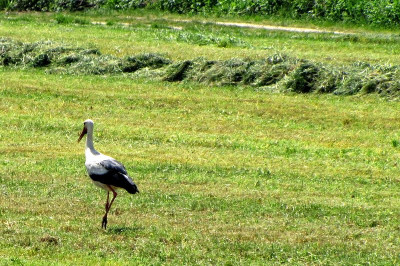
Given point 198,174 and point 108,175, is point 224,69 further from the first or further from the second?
point 108,175

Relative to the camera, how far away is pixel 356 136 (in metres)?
19.2

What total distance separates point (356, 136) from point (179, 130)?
149 inches

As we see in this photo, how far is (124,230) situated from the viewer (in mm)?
12031

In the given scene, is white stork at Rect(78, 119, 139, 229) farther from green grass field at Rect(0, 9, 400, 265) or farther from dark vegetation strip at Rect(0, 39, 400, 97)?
dark vegetation strip at Rect(0, 39, 400, 97)

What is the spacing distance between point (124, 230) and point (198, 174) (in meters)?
3.53

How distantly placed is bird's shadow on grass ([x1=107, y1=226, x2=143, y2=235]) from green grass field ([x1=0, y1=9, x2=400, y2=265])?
0.02m

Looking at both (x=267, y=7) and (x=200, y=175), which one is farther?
(x=267, y=7)

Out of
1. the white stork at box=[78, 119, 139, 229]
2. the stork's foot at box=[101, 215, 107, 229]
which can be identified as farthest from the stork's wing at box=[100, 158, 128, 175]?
the stork's foot at box=[101, 215, 107, 229]

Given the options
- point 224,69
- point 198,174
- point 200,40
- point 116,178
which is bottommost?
point 200,40

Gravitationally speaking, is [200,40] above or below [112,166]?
below

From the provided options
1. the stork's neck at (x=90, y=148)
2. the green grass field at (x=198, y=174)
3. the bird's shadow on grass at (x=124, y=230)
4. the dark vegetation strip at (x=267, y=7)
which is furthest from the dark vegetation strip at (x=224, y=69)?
the dark vegetation strip at (x=267, y=7)

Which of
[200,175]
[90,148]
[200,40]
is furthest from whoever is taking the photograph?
[200,40]

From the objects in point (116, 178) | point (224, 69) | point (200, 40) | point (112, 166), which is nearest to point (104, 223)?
point (116, 178)

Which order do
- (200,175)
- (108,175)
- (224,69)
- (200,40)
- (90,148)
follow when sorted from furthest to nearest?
(200,40), (224,69), (200,175), (90,148), (108,175)
